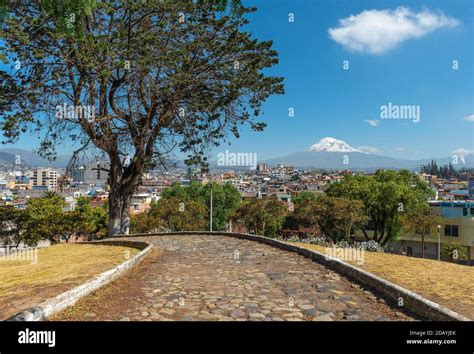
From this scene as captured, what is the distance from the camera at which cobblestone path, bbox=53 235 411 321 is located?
5.37m

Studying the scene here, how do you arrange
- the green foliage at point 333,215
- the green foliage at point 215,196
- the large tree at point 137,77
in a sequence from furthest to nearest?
1. the green foliage at point 215,196
2. the green foliage at point 333,215
3. the large tree at point 137,77

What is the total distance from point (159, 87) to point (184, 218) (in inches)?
801

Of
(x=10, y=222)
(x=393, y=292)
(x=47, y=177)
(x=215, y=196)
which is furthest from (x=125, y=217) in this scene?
(x=47, y=177)

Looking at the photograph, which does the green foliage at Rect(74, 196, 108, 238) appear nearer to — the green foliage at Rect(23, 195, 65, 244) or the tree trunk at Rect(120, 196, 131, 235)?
the green foliage at Rect(23, 195, 65, 244)

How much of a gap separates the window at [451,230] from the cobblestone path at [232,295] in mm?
39025

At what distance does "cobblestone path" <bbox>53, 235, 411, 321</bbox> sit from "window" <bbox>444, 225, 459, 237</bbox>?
128ft

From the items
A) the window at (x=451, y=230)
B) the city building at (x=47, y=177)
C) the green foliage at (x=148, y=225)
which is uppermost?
the city building at (x=47, y=177)

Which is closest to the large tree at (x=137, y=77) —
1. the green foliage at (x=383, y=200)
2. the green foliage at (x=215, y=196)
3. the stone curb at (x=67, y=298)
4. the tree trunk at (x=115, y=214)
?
the tree trunk at (x=115, y=214)

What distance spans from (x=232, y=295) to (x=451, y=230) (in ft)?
142

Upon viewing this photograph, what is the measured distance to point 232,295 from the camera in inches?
254

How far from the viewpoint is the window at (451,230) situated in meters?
41.6

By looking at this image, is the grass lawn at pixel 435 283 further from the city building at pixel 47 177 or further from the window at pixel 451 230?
the window at pixel 451 230

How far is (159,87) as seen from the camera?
1650 cm

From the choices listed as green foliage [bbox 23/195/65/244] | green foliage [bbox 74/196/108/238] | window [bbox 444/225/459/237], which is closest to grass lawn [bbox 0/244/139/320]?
green foliage [bbox 23/195/65/244]
